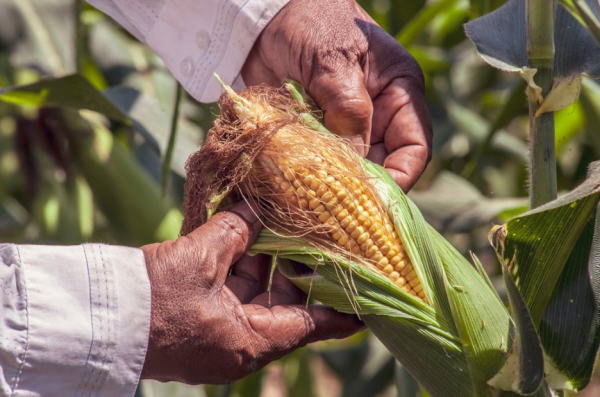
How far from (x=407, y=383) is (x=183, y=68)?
934 mm

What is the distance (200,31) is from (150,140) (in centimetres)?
32

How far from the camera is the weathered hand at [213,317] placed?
43.0 inches

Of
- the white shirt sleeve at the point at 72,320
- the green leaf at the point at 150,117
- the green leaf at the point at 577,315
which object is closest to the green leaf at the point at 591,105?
the green leaf at the point at 577,315

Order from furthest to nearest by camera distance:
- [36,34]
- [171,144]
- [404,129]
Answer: [36,34]
[171,144]
[404,129]

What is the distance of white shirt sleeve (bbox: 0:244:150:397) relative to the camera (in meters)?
1.02

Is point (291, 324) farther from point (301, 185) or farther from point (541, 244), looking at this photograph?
point (541, 244)

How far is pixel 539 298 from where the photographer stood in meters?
1.21

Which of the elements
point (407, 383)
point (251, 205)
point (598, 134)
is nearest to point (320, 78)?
point (251, 205)

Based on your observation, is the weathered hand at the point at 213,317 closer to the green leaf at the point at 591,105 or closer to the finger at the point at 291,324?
the finger at the point at 291,324

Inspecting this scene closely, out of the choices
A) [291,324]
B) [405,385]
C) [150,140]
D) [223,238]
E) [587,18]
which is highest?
[587,18]

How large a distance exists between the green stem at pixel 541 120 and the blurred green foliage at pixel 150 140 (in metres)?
0.68

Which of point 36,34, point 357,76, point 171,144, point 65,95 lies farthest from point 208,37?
point 36,34

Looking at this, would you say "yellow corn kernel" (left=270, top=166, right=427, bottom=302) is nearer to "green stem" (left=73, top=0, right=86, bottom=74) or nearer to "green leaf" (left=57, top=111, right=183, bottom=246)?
"green leaf" (left=57, top=111, right=183, bottom=246)

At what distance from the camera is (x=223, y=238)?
1182 mm
